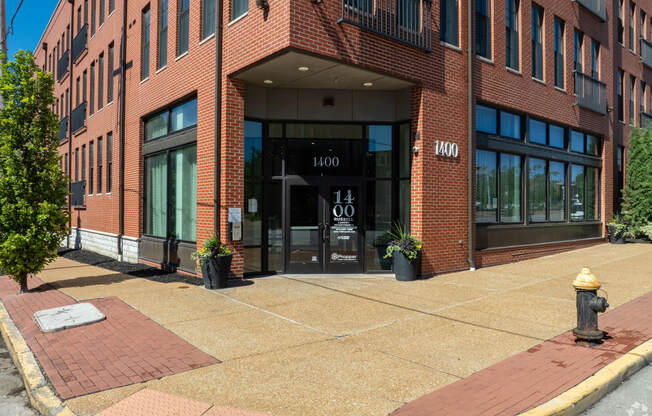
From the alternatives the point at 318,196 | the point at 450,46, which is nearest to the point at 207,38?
the point at 318,196

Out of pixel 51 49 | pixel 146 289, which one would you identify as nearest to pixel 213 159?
pixel 146 289

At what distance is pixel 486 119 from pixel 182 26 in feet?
26.7

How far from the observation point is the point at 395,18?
9180mm

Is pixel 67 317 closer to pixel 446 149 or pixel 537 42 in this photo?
pixel 446 149

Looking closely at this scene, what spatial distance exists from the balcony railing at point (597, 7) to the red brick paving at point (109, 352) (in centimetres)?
1661

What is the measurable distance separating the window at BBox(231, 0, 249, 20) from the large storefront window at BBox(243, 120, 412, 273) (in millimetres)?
2222

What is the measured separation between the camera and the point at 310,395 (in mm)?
3973

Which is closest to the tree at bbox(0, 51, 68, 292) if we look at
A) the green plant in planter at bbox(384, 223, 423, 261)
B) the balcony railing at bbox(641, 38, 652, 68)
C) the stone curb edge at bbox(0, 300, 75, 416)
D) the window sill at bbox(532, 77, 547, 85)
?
the stone curb edge at bbox(0, 300, 75, 416)

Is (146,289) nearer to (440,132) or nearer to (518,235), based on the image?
(440,132)

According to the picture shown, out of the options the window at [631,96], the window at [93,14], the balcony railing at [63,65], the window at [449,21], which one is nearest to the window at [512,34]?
the window at [449,21]

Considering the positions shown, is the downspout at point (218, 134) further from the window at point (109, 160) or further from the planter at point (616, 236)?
the planter at point (616, 236)

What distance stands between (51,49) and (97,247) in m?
15.7

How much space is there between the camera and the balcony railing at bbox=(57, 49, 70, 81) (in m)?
22.2

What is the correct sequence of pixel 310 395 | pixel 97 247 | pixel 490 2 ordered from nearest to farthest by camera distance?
pixel 310 395 → pixel 490 2 → pixel 97 247
